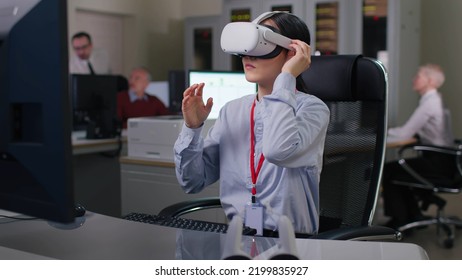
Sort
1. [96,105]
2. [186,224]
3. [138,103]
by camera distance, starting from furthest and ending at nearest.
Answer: [138,103] → [96,105] → [186,224]

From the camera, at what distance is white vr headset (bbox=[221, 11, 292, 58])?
145cm

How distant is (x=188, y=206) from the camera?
183 cm

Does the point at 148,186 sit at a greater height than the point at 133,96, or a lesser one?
lesser

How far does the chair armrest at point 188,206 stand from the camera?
178 cm

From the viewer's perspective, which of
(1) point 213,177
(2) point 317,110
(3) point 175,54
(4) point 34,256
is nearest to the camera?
(4) point 34,256

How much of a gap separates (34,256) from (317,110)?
0.80 meters

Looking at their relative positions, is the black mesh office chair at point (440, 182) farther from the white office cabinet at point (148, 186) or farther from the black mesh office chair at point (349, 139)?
the black mesh office chair at point (349, 139)

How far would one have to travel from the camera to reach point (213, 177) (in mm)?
1762

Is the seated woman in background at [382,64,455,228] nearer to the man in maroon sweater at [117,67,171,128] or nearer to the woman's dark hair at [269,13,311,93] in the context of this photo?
the man in maroon sweater at [117,67,171,128]

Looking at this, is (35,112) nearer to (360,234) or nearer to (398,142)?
(360,234)

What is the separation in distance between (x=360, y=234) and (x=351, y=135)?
52 cm

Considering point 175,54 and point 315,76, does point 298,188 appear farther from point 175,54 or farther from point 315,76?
point 175,54

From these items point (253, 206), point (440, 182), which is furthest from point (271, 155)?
point (440, 182)
